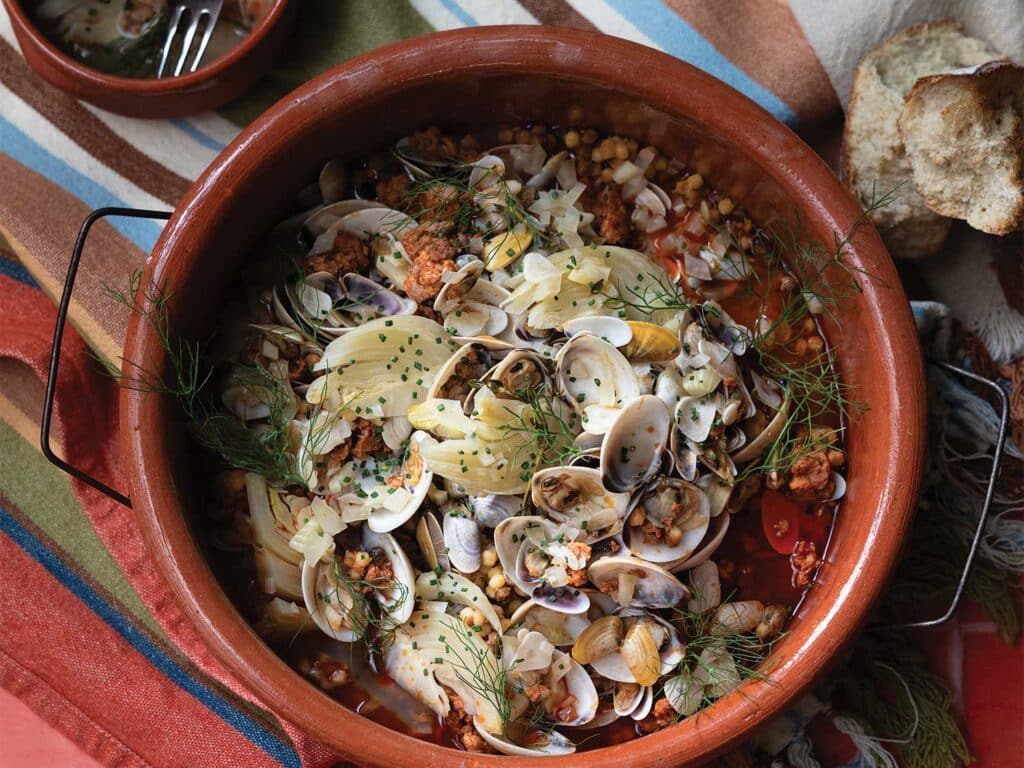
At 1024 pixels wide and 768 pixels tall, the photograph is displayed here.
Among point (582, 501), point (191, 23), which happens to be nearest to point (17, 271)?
point (191, 23)

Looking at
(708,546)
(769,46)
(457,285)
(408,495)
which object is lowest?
(708,546)

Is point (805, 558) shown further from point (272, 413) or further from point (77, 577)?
point (77, 577)

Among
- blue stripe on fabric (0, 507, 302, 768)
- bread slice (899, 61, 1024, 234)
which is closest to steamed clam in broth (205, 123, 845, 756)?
blue stripe on fabric (0, 507, 302, 768)

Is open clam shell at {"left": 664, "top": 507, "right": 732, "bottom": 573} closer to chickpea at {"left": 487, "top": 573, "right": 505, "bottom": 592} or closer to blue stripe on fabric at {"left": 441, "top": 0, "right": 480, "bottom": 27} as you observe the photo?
chickpea at {"left": 487, "top": 573, "right": 505, "bottom": 592}

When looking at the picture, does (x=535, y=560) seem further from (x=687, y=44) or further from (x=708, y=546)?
(x=687, y=44)

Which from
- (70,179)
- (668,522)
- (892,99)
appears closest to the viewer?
(668,522)

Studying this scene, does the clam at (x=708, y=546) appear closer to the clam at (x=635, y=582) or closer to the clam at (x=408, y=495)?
the clam at (x=635, y=582)
